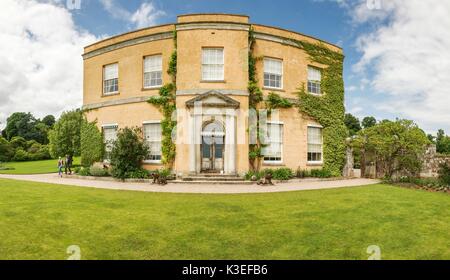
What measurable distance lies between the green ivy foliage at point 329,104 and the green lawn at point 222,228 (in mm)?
9969

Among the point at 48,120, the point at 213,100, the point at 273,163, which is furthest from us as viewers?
the point at 48,120

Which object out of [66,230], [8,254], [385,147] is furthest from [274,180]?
[8,254]

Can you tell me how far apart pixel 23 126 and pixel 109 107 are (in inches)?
2262

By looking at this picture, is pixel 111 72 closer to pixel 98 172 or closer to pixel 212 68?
pixel 98 172

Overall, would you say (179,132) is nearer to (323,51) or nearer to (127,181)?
(127,181)

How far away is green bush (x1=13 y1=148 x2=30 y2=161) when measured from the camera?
42.1 metres

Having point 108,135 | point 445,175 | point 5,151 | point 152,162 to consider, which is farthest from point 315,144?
point 5,151

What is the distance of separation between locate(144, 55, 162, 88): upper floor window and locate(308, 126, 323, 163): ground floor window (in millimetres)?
10558

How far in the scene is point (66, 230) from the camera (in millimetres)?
5512

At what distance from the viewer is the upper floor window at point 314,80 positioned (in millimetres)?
18938

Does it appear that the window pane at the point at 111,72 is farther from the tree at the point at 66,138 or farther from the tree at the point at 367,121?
the tree at the point at 367,121

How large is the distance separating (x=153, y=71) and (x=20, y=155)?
3720 centimetres

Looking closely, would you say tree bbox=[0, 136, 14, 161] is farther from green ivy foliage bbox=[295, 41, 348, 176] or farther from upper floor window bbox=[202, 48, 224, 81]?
green ivy foliage bbox=[295, 41, 348, 176]

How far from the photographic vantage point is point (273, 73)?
17.7 m
